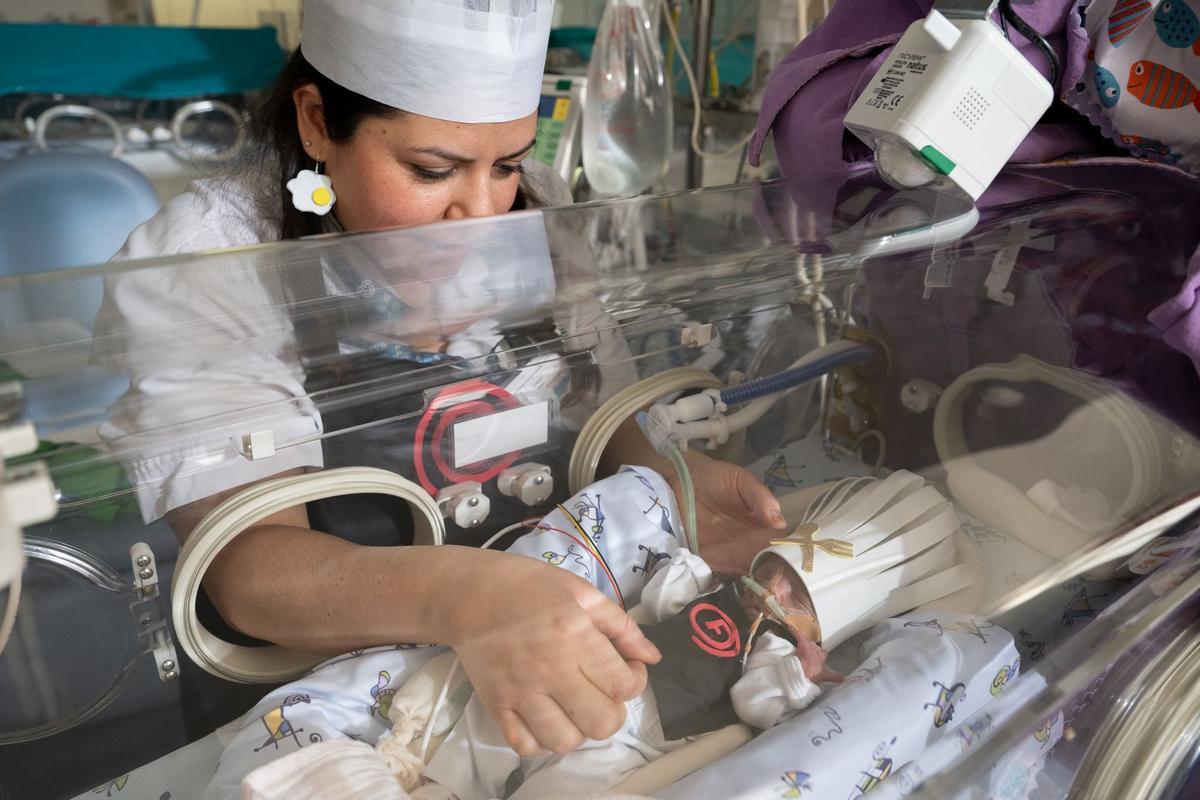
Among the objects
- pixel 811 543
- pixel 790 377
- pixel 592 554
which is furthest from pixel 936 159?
pixel 592 554

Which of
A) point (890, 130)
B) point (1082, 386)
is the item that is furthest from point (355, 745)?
point (1082, 386)

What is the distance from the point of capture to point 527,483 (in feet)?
2.47

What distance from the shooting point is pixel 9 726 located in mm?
567

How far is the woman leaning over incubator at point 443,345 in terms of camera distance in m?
0.58

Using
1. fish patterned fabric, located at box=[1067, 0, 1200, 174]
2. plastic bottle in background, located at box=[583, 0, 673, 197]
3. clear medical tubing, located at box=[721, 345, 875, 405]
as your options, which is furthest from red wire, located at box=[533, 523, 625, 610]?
plastic bottle in background, located at box=[583, 0, 673, 197]

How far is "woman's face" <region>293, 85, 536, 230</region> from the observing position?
91cm

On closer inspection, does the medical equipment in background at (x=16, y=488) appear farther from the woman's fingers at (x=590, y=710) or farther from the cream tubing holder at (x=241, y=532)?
the woman's fingers at (x=590, y=710)

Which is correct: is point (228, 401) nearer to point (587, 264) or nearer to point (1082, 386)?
point (587, 264)

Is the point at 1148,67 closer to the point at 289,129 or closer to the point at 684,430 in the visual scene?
the point at 684,430

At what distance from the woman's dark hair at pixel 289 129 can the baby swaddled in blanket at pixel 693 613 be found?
50cm

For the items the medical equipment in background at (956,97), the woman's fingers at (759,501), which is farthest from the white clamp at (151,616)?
the medical equipment in background at (956,97)

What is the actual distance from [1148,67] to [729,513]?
60cm

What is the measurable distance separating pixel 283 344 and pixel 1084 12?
0.83 metres

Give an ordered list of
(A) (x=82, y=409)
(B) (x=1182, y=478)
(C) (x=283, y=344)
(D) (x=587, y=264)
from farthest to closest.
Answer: (B) (x=1182, y=478) → (D) (x=587, y=264) → (C) (x=283, y=344) → (A) (x=82, y=409)
